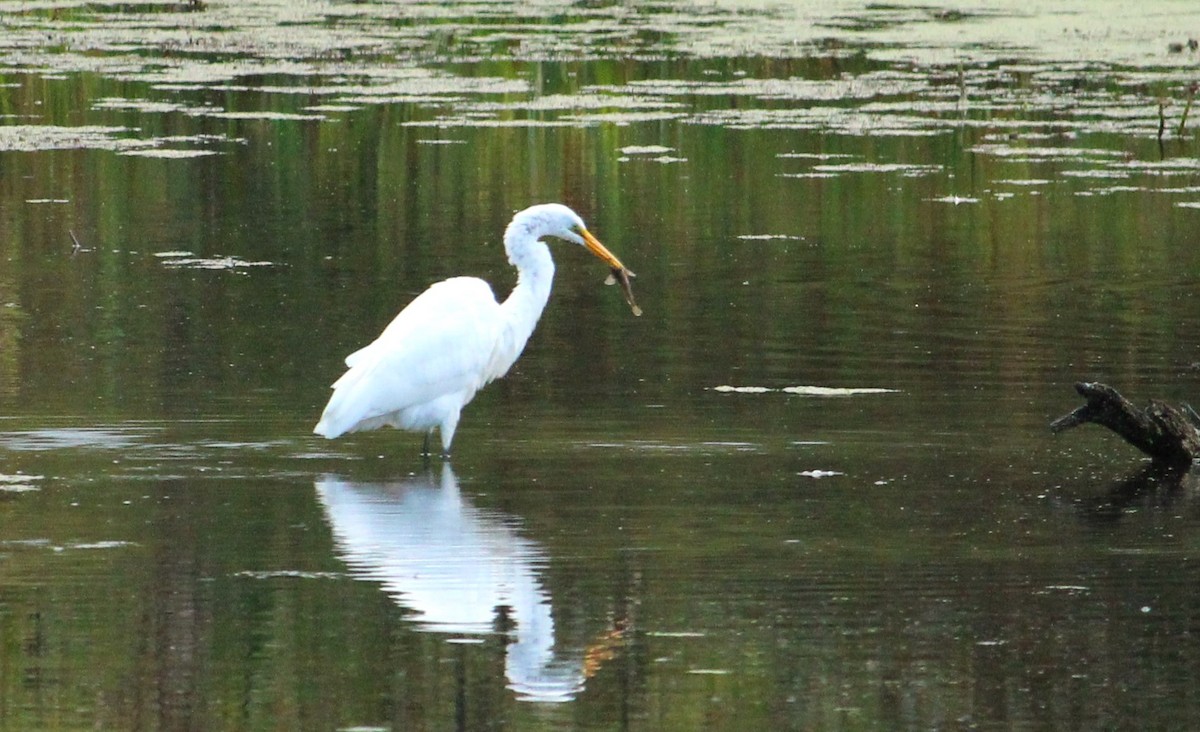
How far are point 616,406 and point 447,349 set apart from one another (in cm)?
90

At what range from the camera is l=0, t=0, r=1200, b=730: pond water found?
581cm

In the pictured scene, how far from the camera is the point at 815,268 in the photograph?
13766 mm

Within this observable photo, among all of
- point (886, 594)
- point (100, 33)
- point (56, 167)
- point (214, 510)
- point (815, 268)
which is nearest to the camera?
point (886, 594)

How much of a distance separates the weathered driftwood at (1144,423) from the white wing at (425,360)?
2.26 meters

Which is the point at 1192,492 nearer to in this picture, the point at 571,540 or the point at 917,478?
the point at 917,478

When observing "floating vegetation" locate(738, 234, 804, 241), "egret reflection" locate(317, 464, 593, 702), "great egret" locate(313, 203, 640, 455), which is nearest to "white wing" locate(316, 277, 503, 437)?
"great egret" locate(313, 203, 640, 455)

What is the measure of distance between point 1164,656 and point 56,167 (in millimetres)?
13019

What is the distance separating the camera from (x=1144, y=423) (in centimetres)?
845

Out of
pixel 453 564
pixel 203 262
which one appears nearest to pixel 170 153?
pixel 203 262

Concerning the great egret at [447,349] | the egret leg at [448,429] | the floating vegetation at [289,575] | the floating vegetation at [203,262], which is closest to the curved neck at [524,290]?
the great egret at [447,349]

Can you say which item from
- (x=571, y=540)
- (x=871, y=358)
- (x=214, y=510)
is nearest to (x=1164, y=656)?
(x=571, y=540)

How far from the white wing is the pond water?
26cm

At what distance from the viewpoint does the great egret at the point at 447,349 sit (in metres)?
8.78

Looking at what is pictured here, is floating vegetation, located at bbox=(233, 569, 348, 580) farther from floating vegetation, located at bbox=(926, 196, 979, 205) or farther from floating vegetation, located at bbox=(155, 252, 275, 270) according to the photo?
floating vegetation, located at bbox=(926, 196, 979, 205)
